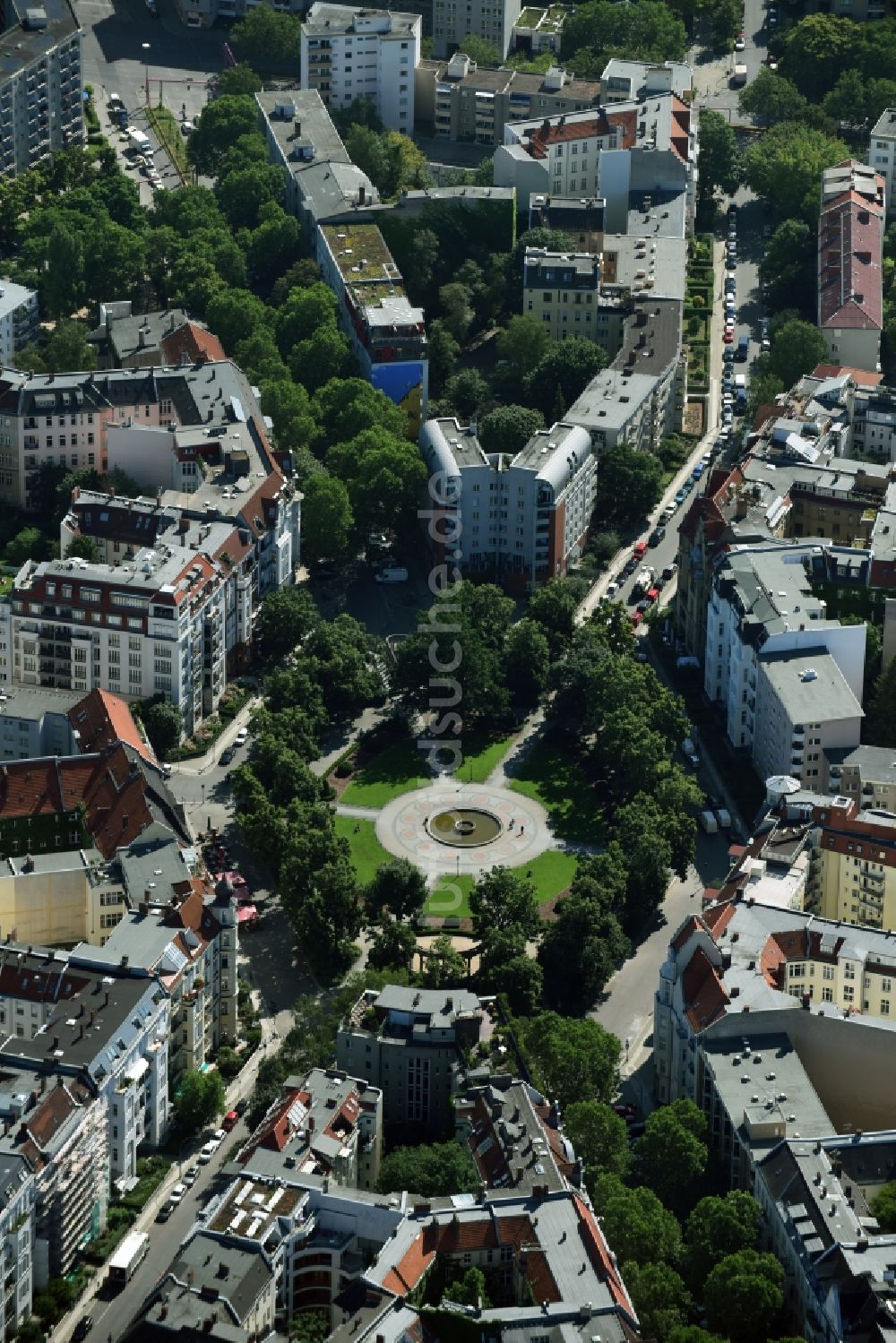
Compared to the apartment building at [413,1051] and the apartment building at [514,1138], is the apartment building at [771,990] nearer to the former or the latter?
the apartment building at [514,1138]

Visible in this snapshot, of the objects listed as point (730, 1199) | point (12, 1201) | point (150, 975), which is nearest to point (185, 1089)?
point (150, 975)

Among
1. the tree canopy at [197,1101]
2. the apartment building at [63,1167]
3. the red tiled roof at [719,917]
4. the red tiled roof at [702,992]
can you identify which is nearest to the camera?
the apartment building at [63,1167]

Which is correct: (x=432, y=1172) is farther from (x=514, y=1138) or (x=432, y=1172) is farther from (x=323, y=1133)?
(x=323, y=1133)

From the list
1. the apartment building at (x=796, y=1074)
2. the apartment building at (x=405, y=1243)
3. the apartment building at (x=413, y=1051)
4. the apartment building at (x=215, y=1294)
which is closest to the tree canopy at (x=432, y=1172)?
the apartment building at (x=405, y=1243)

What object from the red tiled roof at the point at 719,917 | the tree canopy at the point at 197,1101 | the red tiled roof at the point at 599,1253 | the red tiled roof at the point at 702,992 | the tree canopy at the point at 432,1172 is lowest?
the tree canopy at the point at 197,1101

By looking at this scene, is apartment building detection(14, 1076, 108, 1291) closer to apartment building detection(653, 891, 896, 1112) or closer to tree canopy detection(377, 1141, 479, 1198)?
tree canopy detection(377, 1141, 479, 1198)

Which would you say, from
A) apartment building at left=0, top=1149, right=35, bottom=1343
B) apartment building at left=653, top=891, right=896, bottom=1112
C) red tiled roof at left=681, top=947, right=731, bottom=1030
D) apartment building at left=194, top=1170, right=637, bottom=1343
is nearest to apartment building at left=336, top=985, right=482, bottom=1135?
apartment building at left=653, top=891, right=896, bottom=1112
